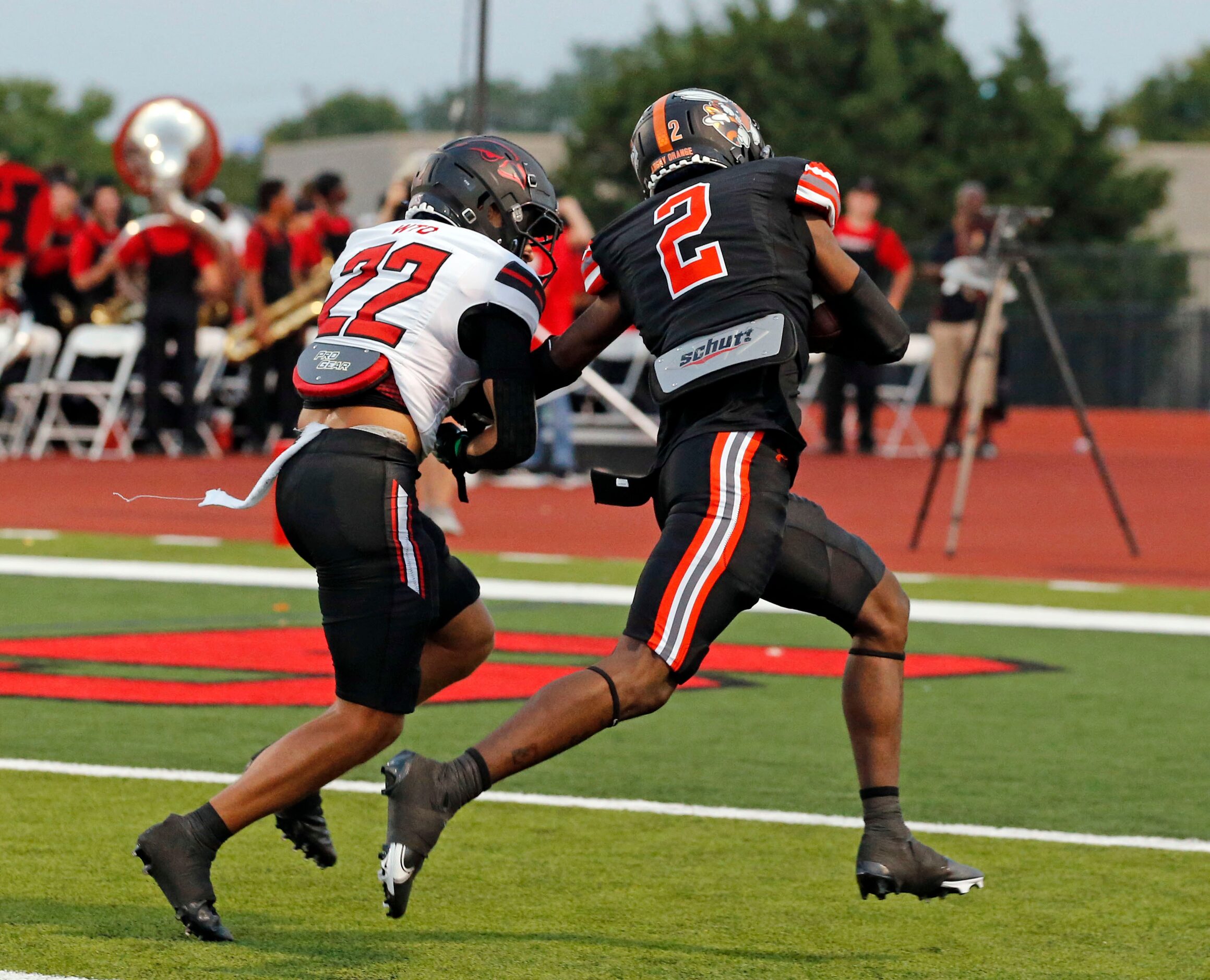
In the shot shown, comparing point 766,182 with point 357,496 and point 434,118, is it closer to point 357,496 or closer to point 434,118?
point 357,496

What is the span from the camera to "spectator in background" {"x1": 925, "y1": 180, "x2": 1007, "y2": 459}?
18969 mm

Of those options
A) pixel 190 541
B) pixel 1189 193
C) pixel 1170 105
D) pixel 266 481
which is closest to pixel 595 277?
pixel 266 481

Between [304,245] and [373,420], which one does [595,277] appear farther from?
[304,245]

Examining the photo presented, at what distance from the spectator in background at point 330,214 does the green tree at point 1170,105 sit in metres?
69.0

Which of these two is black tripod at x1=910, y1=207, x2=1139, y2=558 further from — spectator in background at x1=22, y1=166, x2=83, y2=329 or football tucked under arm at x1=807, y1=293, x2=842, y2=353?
spectator in background at x1=22, y1=166, x2=83, y2=329

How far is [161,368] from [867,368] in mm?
6561

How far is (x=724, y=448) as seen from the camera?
15.5ft

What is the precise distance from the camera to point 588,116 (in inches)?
1742

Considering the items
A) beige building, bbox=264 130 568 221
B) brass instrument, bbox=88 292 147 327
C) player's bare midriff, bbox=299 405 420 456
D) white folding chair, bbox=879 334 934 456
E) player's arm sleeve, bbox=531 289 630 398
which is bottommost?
beige building, bbox=264 130 568 221

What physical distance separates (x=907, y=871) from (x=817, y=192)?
154 centimetres

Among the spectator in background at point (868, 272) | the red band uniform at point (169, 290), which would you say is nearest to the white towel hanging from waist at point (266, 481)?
the spectator in background at point (868, 272)

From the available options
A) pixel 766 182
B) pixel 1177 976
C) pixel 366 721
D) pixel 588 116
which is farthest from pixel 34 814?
pixel 588 116

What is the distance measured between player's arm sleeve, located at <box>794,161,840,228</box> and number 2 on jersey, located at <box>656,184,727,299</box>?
212mm

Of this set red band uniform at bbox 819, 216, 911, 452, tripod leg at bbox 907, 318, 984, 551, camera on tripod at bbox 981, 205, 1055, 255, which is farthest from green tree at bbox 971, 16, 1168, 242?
camera on tripod at bbox 981, 205, 1055, 255
